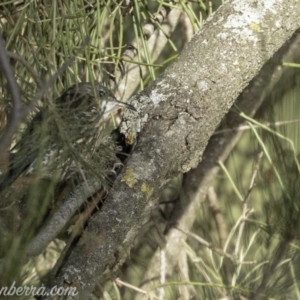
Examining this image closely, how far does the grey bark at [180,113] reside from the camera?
1628mm

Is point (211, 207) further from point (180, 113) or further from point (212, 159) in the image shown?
point (180, 113)

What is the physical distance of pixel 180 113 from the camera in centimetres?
192

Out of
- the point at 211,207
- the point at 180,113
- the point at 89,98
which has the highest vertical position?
the point at 89,98

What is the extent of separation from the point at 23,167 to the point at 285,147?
0.58 meters

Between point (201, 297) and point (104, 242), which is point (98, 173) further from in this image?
point (201, 297)

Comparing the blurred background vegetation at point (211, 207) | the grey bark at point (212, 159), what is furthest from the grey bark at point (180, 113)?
the grey bark at point (212, 159)

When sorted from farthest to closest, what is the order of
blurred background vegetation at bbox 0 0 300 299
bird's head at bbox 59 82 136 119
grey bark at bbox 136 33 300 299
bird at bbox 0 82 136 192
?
1. grey bark at bbox 136 33 300 299
2. blurred background vegetation at bbox 0 0 300 299
3. bird's head at bbox 59 82 136 119
4. bird at bbox 0 82 136 192

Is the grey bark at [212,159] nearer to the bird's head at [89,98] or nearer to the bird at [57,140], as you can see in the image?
the bird's head at [89,98]

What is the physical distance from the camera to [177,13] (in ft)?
10.3

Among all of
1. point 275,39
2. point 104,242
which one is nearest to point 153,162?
point 104,242

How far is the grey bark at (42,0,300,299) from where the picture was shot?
64.1 inches

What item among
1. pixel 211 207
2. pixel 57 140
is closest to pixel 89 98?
pixel 57 140

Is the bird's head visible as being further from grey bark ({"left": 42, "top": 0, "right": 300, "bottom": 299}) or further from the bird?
grey bark ({"left": 42, "top": 0, "right": 300, "bottom": 299})

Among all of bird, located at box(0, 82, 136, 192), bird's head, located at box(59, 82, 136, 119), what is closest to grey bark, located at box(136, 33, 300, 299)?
bird's head, located at box(59, 82, 136, 119)
